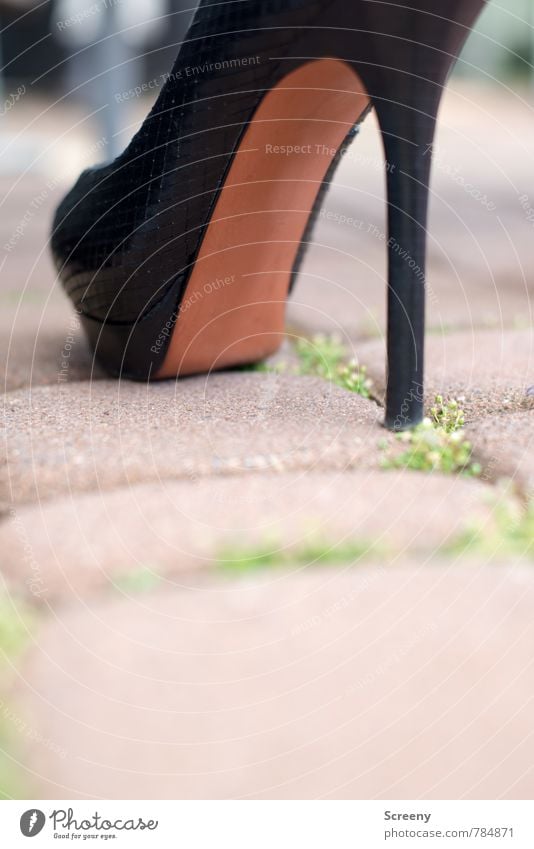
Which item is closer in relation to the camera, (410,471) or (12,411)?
(410,471)

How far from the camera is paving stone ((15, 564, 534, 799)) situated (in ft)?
1.53

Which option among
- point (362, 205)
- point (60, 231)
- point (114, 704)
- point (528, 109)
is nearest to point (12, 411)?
point (60, 231)

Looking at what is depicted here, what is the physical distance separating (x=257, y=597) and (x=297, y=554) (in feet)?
0.20

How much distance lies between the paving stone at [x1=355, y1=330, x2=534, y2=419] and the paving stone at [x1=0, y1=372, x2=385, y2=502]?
0.34 feet

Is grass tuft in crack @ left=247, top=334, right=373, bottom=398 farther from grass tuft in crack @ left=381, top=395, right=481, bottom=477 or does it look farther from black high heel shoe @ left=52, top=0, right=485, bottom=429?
grass tuft in crack @ left=381, top=395, right=481, bottom=477

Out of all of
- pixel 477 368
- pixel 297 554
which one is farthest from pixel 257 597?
pixel 477 368

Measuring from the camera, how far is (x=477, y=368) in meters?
1.08

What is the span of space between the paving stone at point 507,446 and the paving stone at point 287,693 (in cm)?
16

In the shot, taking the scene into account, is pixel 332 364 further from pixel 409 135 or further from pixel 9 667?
pixel 9 667

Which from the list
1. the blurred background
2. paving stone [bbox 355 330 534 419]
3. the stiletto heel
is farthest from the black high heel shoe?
the blurred background
